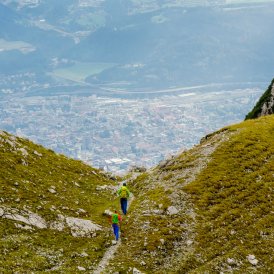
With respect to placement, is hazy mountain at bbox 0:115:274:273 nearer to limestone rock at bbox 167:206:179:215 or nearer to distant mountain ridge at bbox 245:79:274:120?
limestone rock at bbox 167:206:179:215

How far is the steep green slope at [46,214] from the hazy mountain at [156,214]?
0.30 feet

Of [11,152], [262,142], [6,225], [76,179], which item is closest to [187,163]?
[262,142]

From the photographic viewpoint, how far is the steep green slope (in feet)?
122

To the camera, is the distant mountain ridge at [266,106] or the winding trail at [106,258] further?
the distant mountain ridge at [266,106]

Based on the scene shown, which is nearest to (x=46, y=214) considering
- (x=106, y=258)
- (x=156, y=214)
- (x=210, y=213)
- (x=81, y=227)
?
(x=81, y=227)

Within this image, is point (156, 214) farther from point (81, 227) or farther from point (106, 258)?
point (106, 258)

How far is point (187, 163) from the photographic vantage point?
58.8 m

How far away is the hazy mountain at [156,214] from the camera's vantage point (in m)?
37.6

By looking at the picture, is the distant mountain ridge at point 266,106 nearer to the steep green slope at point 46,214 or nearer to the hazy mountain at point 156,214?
the hazy mountain at point 156,214

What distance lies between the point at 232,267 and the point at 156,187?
2073 cm

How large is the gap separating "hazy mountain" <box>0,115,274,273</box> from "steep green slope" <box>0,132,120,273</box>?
0.09 metres

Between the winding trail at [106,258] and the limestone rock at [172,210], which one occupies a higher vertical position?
the limestone rock at [172,210]

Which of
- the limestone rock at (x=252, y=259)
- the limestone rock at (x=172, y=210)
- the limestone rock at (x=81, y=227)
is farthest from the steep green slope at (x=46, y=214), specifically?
the limestone rock at (x=252, y=259)

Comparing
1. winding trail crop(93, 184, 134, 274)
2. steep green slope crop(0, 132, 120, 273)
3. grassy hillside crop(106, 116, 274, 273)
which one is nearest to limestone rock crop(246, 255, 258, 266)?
grassy hillside crop(106, 116, 274, 273)
